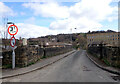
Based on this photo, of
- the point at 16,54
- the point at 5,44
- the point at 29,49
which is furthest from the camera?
the point at 5,44

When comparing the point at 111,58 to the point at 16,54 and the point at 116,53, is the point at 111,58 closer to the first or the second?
the point at 116,53

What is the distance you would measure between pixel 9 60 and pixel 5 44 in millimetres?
8250

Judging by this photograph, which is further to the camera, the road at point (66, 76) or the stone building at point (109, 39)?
the stone building at point (109, 39)

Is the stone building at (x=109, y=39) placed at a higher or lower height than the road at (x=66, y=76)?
higher

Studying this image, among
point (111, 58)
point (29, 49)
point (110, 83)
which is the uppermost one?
point (29, 49)

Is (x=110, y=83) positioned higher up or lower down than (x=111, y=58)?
lower down

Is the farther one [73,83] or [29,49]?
[29,49]

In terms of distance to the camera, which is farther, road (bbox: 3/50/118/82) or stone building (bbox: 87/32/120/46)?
stone building (bbox: 87/32/120/46)

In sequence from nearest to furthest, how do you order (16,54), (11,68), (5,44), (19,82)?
(19,82)
(11,68)
(16,54)
(5,44)

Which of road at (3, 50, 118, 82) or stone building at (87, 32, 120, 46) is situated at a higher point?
stone building at (87, 32, 120, 46)

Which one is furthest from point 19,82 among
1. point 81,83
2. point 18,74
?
point 81,83

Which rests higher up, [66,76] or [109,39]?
[109,39]

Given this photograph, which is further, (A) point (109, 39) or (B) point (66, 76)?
(A) point (109, 39)

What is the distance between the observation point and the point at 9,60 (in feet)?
32.3
